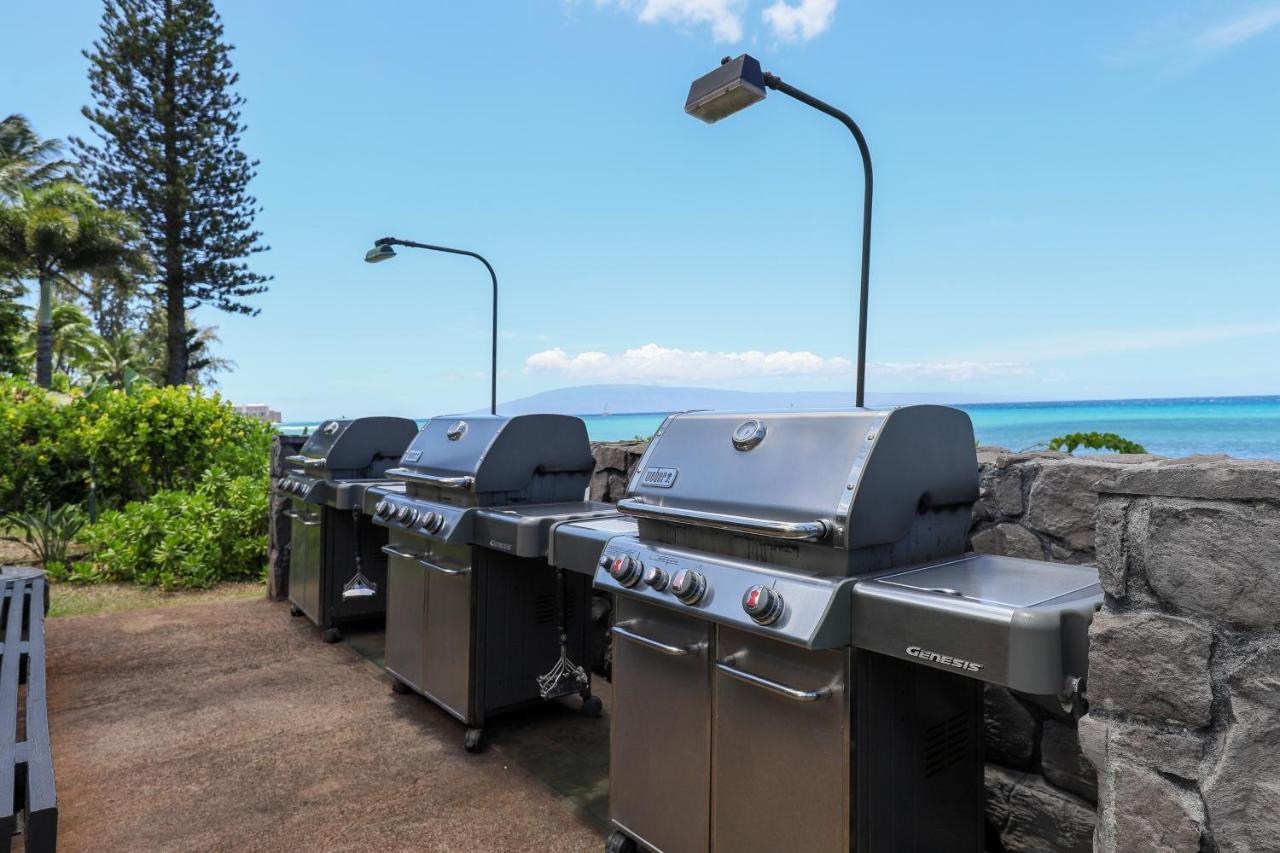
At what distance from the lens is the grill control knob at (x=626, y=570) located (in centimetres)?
204

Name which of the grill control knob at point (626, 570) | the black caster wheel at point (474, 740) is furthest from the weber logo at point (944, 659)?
the black caster wheel at point (474, 740)

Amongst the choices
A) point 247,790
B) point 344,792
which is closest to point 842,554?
point 344,792

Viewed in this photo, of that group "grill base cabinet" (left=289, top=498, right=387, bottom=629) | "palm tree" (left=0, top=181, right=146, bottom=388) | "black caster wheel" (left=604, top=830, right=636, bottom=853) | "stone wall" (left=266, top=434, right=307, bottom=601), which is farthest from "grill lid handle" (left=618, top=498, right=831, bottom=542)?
"palm tree" (left=0, top=181, right=146, bottom=388)

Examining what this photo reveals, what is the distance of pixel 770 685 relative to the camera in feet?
5.65

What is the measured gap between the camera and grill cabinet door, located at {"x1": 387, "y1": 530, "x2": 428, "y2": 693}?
11.1 feet

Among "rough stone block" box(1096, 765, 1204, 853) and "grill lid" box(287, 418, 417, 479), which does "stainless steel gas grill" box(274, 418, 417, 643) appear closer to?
"grill lid" box(287, 418, 417, 479)

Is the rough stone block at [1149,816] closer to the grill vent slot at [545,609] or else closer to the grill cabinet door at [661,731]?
the grill cabinet door at [661,731]

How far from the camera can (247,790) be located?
275 centimetres

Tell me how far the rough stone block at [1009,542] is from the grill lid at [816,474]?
0.23 metres

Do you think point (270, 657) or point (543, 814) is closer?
point (543, 814)

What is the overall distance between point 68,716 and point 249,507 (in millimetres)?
2918

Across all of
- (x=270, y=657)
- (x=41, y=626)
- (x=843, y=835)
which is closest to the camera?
(x=843, y=835)

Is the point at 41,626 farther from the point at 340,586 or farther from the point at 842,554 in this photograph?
the point at 842,554

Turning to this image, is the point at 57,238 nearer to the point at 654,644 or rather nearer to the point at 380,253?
the point at 380,253
